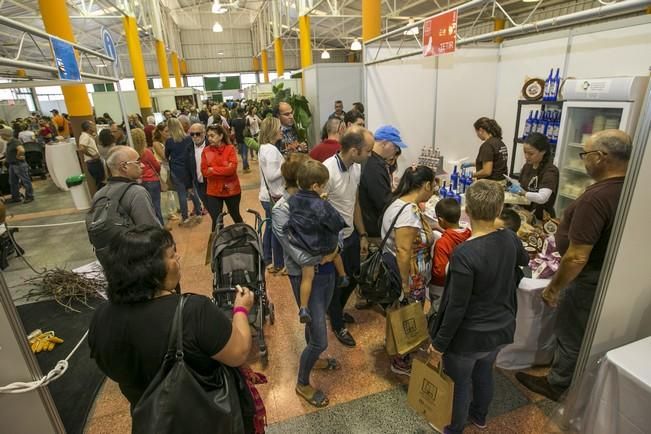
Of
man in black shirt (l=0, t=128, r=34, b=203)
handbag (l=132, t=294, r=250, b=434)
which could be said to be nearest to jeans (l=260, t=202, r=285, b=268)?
handbag (l=132, t=294, r=250, b=434)

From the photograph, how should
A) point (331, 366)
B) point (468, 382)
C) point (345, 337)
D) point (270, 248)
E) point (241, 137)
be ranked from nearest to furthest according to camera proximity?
point (468, 382) < point (331, 366) < point (345, 337) < point (270, 248) < point (241, 137)

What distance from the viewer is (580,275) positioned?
2.01 meters

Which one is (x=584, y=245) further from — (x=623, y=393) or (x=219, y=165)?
(x=219, y=165)

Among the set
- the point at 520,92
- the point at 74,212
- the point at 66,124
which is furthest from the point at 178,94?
the point at 520,92

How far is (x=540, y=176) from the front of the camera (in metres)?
3.13

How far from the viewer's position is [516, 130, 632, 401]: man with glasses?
179 centimetres

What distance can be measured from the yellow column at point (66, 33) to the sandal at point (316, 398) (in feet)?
20.0

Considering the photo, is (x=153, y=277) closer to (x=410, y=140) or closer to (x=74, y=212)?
(x=410, y=140)

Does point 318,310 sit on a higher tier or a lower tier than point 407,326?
higher

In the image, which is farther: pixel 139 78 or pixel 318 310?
pixel 139 78

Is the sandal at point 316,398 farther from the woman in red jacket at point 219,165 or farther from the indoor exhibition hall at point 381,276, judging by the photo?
the woman in red jacket at point 219,165

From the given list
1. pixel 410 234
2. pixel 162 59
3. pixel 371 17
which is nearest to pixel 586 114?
pixel 410 234

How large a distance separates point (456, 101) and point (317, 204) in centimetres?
436

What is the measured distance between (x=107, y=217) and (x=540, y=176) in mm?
3362
